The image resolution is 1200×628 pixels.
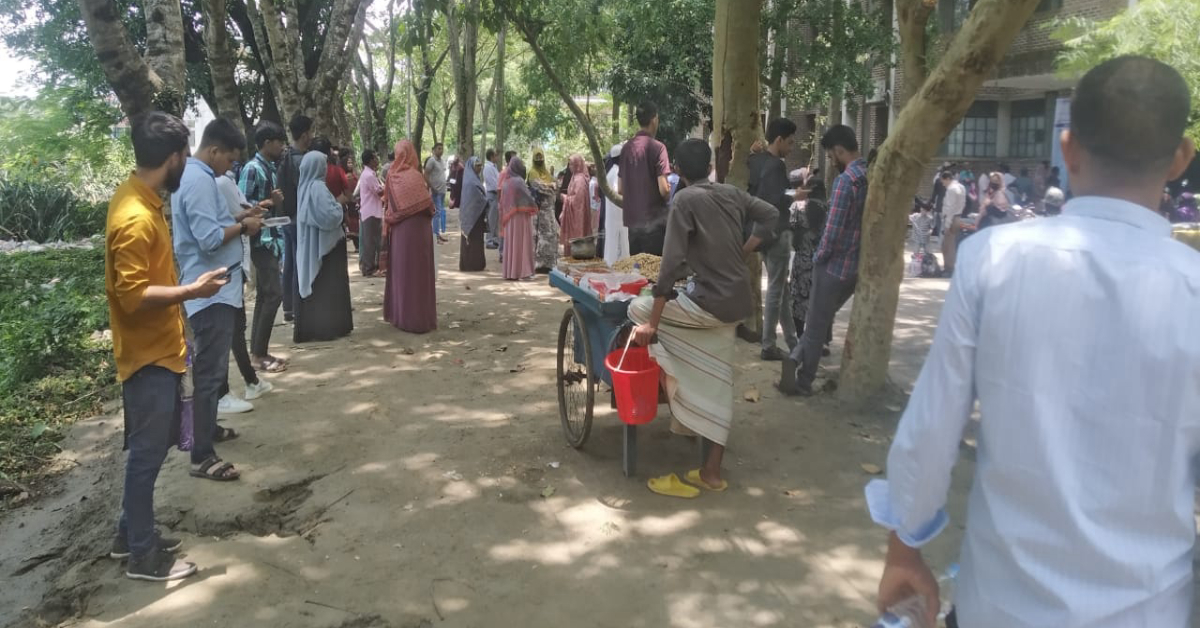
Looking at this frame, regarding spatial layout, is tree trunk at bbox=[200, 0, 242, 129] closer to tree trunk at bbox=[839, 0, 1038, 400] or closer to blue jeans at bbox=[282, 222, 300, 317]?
blue jeans at bbox=[282, 222, 300, 317]

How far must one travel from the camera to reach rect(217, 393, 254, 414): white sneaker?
19.8ft

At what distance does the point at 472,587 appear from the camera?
3744 mm

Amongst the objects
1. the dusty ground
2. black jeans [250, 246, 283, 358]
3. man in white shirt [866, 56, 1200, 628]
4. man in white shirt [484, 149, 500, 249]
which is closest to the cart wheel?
the dusty ground

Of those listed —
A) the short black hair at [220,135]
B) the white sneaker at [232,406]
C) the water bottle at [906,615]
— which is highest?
the short black hair at [220,135]

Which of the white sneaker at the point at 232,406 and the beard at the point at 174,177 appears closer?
the beard at the point at 174,177

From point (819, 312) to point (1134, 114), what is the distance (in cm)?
469

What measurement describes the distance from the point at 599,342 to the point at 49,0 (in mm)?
18675

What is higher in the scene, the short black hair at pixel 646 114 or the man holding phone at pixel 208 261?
the short black hair at pixel 646 114

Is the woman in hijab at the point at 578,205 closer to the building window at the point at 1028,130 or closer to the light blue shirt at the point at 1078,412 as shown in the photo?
the light blue shirt at the point at 1078,412

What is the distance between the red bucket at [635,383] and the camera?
14.2 feet

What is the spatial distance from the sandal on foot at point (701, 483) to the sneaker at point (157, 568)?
8.05 ft

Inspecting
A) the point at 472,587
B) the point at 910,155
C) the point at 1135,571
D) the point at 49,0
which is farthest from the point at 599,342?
the point at 49,0

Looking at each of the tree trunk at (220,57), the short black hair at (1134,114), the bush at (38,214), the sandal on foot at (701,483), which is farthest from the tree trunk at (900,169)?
the bush at (38,214)

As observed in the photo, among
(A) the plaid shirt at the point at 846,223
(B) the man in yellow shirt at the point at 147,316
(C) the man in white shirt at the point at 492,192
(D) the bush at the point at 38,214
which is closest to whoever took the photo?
(B) the man in yellow shirt at the point at 147,316
